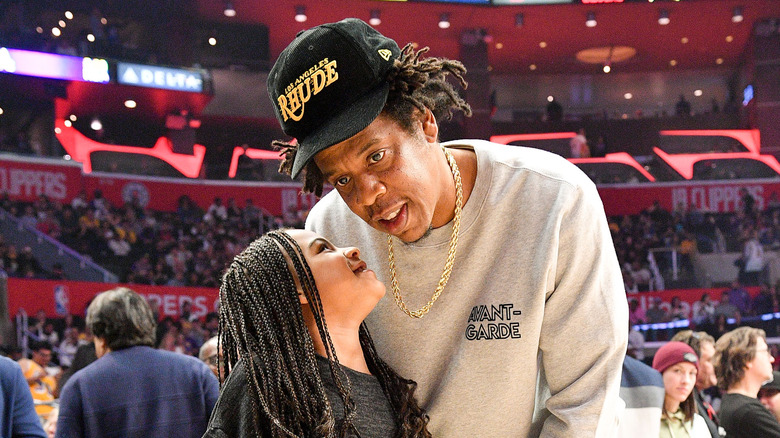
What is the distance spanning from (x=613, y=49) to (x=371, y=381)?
58.2 feet

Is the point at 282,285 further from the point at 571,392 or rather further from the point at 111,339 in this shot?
the point at 111,339

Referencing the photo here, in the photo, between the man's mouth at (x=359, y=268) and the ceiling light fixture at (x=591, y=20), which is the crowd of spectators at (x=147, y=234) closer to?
the ceiling light fixture at (x=591, y=20)

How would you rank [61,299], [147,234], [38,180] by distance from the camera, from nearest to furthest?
[61,299]
[38,180]
[147,234]

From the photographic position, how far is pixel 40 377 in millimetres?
7598

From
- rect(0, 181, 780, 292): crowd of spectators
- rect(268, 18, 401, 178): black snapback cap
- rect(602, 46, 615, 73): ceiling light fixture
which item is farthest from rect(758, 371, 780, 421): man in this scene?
rect(602, 46, 615, 73): ceiling light fixture

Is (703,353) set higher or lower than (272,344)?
lower

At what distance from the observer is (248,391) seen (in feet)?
4.77

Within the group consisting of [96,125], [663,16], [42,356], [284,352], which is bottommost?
[42,356]

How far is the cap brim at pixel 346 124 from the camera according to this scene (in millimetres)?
1442

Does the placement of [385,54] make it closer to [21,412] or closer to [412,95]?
[412,95]

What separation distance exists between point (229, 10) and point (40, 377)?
10178 millimetres

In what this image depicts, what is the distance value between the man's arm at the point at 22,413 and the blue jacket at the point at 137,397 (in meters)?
0.30

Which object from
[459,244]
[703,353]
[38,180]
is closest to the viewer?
[459,244]

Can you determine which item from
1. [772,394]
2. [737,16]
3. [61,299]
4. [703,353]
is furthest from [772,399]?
[737,16]
